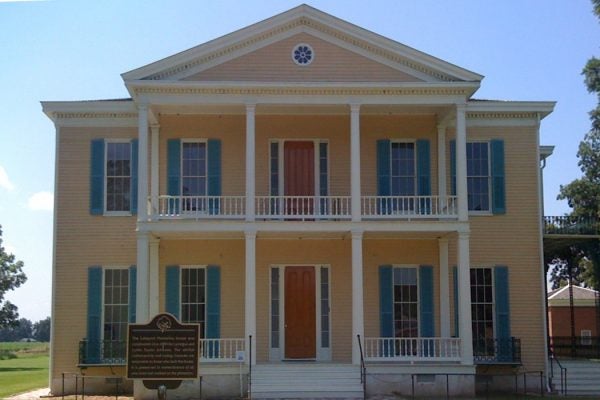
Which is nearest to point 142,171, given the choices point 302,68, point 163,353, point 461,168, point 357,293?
point 302,68

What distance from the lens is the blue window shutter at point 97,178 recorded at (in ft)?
72.5

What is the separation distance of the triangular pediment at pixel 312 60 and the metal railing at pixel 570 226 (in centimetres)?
624

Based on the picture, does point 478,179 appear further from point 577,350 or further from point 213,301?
point 577,350

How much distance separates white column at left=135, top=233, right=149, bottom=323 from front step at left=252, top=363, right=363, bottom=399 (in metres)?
2.99

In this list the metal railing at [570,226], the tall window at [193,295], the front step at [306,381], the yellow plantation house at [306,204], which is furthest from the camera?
the metal railing at [570,226]

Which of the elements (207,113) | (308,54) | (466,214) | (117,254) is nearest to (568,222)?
(466,214)

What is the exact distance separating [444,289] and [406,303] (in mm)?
1065

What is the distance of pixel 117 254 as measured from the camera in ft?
72.4

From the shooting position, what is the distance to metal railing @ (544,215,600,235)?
24609 millimetres

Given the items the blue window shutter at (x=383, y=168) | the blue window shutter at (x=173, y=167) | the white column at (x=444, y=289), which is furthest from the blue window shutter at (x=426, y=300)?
the blue window shutter at (x=173, y=167)

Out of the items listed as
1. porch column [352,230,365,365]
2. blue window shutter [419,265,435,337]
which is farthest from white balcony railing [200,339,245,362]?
blue window shutter [419,265,435,337]

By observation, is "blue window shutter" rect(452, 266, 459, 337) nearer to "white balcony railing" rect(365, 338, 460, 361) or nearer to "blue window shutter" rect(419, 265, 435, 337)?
"white balcony railing" rect(365, 338, 460, 361)

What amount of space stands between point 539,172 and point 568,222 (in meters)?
2.98

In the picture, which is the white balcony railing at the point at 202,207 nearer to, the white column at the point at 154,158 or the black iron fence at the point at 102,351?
the white column at the point at 154,158
